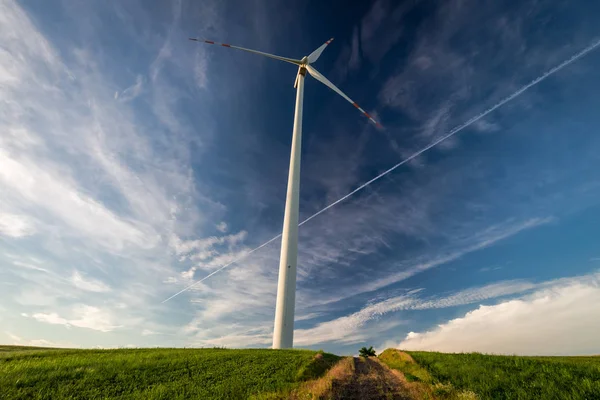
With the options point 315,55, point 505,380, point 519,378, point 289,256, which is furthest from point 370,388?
point 315,55

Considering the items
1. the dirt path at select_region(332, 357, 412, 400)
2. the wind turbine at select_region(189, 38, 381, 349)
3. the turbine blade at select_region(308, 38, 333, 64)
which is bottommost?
the dirt path at select_region(332, 357, 412, 400)

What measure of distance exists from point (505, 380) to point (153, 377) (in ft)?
78.0

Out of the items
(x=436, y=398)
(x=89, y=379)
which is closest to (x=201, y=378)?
(x=89, y=379)

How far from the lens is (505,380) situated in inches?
718

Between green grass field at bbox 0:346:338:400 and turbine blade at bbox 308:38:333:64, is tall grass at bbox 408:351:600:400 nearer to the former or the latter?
green grass field at bbox 0:346:338:400

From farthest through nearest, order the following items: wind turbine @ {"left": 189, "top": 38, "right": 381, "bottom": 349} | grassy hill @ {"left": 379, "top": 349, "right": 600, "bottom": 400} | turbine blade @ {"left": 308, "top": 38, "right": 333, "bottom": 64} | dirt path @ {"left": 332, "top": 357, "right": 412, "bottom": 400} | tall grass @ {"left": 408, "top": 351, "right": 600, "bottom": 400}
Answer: turbine blade @ {"left": 308, "top": 38, "right": 333, "bottom": 64} → wind turbine @ {"left": 189, "top": 38, "right": 381, "bottom": 349} → dirt path @ {"left": 332, "top": 357, "right": 412, "bottom": 400} → grassy hill @ {"left": 379, "top": 349, "right": 600, "bottom": 400} → tall grass @ {"left": 408, "top": 351, "right": 600, "bottom": 400}

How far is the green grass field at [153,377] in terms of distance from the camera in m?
17.5

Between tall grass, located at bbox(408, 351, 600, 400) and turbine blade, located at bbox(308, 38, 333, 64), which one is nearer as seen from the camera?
tall grass, located at bbox(408, 351, 600, 400)

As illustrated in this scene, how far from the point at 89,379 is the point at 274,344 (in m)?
25.5

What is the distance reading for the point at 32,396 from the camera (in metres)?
16.4

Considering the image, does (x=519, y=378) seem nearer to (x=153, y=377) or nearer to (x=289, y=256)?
(x=153, y=377)

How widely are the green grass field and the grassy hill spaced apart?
9580 millimetres

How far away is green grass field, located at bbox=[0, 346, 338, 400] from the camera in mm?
17516

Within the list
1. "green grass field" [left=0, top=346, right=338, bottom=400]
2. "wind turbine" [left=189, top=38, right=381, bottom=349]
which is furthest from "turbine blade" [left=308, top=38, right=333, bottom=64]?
"green grass field" [left=0, top=346, right=338, bottom=400]
